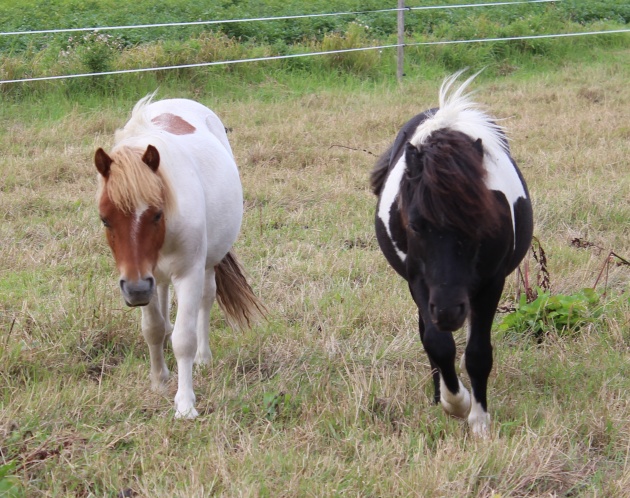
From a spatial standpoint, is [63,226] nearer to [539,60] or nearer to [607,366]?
[607,366]

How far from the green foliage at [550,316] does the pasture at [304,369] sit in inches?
2.6

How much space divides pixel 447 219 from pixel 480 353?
29.6 inches

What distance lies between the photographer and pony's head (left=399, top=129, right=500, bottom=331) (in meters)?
2.91

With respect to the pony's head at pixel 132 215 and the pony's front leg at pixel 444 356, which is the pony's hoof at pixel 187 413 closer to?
the pony's head at pixel 132 215

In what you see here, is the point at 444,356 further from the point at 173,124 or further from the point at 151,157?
the point at 173,124

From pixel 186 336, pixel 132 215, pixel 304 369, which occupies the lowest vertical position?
pixel 304 369

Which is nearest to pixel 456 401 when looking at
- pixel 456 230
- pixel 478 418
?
pixel 478 418

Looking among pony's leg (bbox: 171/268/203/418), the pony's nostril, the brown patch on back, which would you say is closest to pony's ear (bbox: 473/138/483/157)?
the pony's nostril

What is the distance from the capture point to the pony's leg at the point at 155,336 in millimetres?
3867

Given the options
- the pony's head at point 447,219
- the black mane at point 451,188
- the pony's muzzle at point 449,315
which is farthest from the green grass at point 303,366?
the black mane at point 451,188

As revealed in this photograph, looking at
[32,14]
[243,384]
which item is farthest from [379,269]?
[32,14]

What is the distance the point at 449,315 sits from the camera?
288 centimetres

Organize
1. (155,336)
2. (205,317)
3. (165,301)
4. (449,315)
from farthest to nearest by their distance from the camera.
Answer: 1. (205,317)
2. (165,301)
3. (155,336)
4. (449,315)

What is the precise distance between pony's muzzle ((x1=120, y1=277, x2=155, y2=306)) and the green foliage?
6.57ft
